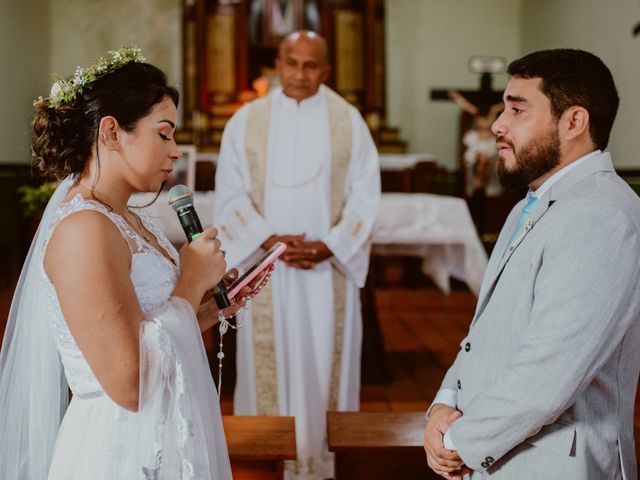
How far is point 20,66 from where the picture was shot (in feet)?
29.5

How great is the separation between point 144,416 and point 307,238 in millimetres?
1947

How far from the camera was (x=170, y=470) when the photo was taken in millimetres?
1636

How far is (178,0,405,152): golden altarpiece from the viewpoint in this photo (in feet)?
30.6

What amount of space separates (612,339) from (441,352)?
4101 millimetres

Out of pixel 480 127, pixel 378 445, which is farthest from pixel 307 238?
pixel 480 127

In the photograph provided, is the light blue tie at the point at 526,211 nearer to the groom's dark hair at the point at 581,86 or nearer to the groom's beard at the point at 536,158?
the groom's beard at the point at 536,158

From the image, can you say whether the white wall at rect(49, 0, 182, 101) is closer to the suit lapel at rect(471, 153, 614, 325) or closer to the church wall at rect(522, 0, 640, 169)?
the church wall at rect(522, 0, 640, 169)

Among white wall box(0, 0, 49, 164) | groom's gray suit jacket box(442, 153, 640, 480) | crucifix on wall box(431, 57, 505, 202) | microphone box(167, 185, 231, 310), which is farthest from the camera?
white wall box(0, 0, 49, 164)

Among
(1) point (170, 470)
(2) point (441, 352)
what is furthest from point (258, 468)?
(2) point (441, 352)

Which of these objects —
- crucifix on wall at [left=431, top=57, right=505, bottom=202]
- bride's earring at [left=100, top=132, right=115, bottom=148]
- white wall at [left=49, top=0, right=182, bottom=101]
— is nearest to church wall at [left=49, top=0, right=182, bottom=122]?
white wall at [left=49, top=0, right=182, bottom=101]

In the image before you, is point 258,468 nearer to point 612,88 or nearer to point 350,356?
point 350,356

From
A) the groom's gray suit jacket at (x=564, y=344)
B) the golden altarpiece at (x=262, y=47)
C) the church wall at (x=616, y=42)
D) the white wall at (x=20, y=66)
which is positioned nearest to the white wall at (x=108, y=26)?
the white wall at (x=20, y=66)

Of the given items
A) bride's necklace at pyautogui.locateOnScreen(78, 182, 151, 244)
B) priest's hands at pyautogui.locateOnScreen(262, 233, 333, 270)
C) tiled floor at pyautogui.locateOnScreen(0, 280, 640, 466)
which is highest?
bride's necklace at pyautogui.locateOnScreen(78, 182, 151, 244)

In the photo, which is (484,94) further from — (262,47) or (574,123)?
(574,123)
